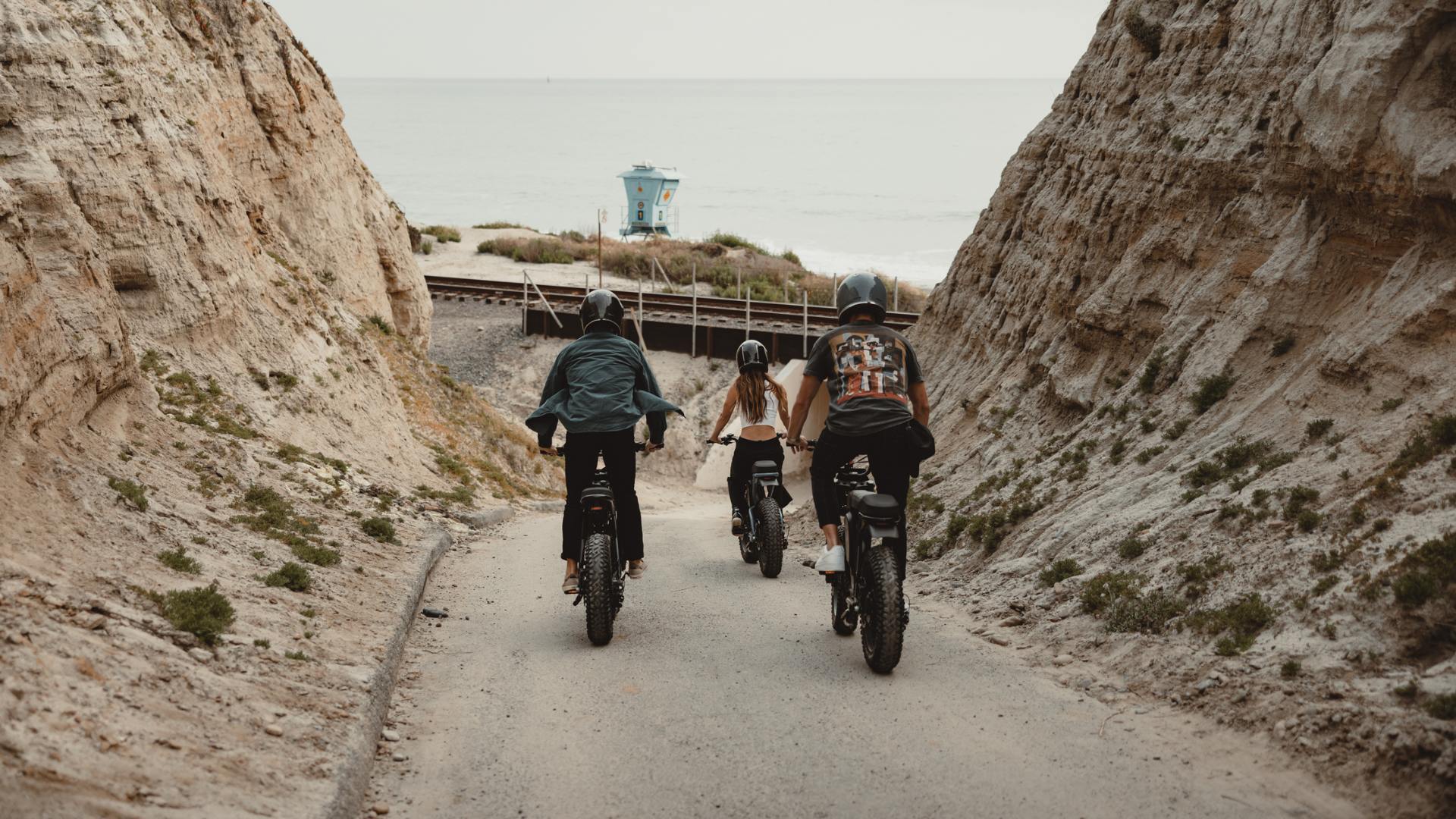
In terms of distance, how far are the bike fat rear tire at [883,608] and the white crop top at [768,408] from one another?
415 centimetres

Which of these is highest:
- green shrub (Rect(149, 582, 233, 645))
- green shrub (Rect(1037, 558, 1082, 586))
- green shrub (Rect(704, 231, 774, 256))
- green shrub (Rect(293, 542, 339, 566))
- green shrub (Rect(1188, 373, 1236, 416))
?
green shrub (Rect(704, 231, 774, 256))

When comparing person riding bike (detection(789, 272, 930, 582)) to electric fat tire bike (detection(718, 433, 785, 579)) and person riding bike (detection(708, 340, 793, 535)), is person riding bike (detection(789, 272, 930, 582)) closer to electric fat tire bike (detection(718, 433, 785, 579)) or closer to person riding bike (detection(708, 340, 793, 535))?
electric fat tire bike (detection(718, 433, 785, 579))

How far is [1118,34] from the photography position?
15.3 m

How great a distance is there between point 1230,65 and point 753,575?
711cm

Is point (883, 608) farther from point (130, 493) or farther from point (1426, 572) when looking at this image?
point (130, 493)

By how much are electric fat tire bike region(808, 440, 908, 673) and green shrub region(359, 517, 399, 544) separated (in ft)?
14.9

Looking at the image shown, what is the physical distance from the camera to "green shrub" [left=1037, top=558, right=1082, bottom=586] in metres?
7.87

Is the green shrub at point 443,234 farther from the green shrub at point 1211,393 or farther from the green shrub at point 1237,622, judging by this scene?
the green shrub at point 1237,622

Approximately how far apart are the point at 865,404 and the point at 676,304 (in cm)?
3052

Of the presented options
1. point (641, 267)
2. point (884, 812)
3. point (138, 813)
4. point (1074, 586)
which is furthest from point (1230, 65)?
point (641, 267)

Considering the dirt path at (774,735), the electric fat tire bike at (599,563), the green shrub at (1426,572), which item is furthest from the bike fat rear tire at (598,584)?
the green shrub at (1426,572)

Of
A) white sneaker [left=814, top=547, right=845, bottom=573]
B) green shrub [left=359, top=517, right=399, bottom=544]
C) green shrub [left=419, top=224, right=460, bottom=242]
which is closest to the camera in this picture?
white sneaker [left=814, top=547, right=845, bottom=573]

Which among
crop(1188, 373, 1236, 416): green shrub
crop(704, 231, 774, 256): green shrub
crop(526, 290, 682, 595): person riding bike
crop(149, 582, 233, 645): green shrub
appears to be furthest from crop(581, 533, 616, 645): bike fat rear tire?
crop(704, 231, 774, 256): green shrub

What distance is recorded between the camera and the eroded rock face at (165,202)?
8102mm
